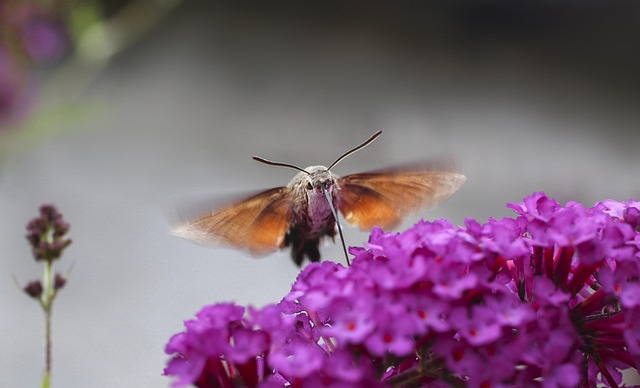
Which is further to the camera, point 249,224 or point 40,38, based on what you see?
point 40,38

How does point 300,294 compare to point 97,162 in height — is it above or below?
below

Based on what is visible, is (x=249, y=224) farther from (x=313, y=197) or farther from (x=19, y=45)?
(x=19, y=45)

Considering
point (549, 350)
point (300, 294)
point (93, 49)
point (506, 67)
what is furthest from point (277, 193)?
point (506, 67)

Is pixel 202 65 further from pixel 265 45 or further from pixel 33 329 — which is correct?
pixel 33 329

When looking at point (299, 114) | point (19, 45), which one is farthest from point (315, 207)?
point (299, 114)

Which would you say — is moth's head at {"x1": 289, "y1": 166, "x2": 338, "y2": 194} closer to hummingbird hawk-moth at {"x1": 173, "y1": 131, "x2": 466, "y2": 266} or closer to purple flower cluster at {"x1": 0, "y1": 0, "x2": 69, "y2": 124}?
hummingbird hawk-moth at {"x1": 173, "y1": 131, "x2": 466, "y2": 266}

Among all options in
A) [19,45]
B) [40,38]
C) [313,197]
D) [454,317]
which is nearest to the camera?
[454,317]

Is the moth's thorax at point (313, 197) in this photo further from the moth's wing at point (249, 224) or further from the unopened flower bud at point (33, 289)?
the unopened flower bud at point (33, 289)

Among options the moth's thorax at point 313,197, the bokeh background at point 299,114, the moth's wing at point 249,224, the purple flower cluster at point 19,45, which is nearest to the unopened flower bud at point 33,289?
the moth's wing at point 249,224
